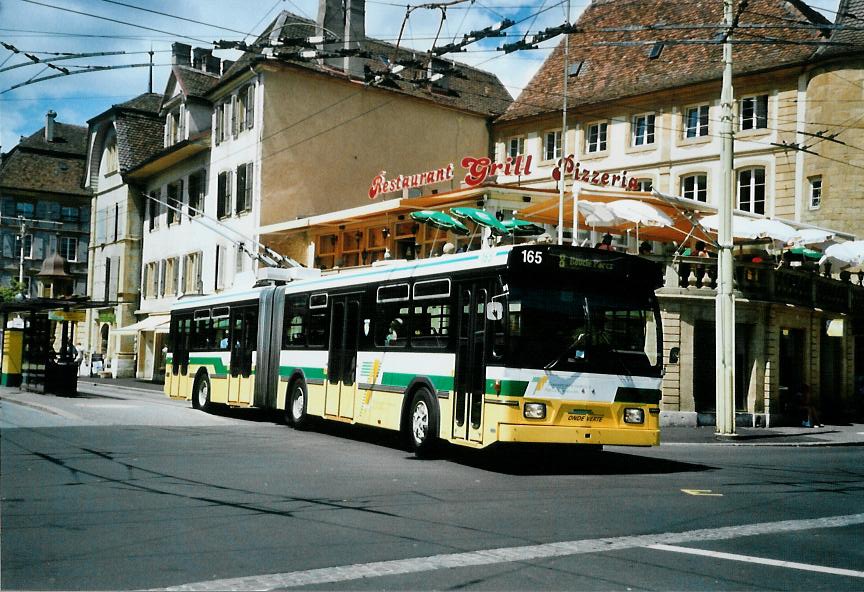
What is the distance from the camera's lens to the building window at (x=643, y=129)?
4400cm

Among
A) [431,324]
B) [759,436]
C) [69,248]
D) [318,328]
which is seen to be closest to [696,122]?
[759,436]

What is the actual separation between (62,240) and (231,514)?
76.9m

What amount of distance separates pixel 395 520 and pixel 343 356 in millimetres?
9454

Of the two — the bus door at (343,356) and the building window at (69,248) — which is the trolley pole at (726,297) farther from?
the building window at (69,248)

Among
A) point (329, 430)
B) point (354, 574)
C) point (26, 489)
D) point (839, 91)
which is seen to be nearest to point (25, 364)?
point (329, 430)

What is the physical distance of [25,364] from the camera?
100ft

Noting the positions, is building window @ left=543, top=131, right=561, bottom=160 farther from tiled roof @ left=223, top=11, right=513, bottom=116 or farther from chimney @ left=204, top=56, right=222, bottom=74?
chimney @ left=204, top=56, right=222, bottom=74

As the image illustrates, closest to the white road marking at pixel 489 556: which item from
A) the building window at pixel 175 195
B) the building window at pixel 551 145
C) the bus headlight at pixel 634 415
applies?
the bus headlight at pixel 634 415

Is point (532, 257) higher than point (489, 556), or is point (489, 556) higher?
point (532, 257)

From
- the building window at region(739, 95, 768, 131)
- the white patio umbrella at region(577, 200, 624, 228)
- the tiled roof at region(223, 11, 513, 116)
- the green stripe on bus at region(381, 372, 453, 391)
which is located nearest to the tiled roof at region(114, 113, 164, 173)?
the tiled roof at region(223, 11, 513, 116)

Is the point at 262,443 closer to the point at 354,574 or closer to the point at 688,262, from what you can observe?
the point at 354,574

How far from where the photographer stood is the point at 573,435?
14055 mm

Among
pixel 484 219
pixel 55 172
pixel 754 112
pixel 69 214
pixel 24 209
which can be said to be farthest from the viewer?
pixel 69 214

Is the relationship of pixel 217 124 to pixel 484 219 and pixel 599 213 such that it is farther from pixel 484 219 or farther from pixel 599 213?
pixel 599 213
